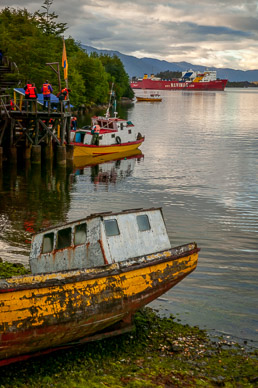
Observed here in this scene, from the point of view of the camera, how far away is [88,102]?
107m

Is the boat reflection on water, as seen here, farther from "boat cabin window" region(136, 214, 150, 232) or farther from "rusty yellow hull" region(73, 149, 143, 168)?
"boat cabin window" region(136, 214, 150, 232)

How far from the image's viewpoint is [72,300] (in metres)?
12.4

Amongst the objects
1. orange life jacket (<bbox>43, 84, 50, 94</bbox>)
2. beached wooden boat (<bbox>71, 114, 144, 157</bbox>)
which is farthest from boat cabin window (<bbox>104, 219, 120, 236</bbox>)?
beached wooden boat (<bbox>71, 114, 144, 157</bbox>)

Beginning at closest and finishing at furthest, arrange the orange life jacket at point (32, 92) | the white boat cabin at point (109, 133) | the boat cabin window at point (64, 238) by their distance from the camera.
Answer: the boat cabin window at point (64, 238) → the orange life jacket at point (32, 92) → the white boat cabin at point (109, 133)

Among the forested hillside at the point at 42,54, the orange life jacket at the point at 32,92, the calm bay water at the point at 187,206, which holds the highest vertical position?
the forested hillside at the point at 42,54

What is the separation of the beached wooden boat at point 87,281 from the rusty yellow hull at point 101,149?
30.1m

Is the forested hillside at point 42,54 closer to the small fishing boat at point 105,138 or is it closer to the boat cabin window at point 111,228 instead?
the small fishing boat at point 105,138

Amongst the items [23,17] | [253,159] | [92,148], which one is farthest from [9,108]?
[23,17]

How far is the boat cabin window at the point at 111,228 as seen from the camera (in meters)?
13.8

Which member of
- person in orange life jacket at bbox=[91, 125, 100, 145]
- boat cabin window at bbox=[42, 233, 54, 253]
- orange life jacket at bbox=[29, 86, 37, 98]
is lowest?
boat cabin window at bbox=[42, 233, 54, 253]

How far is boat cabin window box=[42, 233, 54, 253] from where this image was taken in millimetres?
14857

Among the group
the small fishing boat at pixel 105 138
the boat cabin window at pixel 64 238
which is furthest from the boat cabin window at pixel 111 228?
the small fishing boat at pixel 105 138

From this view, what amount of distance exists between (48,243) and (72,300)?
2950mm

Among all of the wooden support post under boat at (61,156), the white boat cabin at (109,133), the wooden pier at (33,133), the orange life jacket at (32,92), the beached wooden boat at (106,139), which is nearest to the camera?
the orange life jacket at (32,92)
